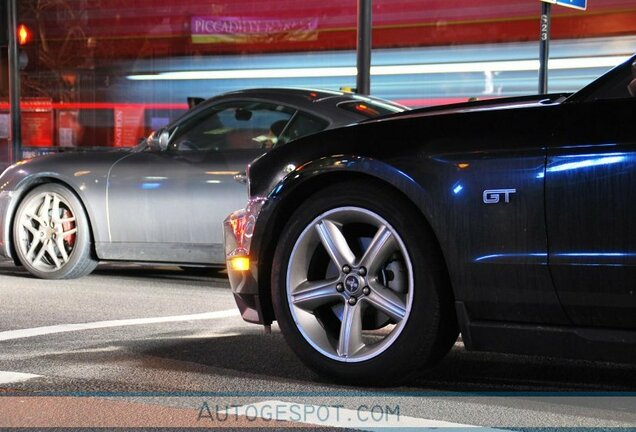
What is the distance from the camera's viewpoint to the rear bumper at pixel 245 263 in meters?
4.85

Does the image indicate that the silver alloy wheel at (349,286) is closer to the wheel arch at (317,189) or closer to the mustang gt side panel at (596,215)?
the wheel arch at (317,189)

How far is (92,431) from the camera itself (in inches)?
152

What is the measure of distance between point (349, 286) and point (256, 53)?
8.51m

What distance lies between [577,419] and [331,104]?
175 inches

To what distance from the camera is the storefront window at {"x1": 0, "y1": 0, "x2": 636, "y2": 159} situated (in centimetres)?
1070

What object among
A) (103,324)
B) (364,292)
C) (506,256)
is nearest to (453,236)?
(506,256)

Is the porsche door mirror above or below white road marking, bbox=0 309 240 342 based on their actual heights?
above

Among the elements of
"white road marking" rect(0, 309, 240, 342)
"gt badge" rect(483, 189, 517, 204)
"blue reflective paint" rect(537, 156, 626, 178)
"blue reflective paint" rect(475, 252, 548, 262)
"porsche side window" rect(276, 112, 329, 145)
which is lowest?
"white road marking" rect(0, 309, 240, 342)

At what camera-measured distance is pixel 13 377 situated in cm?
475

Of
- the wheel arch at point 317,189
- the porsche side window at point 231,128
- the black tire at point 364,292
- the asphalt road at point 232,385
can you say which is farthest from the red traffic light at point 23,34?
the black tire at point 364,292

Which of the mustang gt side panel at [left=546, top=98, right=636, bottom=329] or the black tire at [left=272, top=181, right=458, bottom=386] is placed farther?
the black tire at [left=272, top=181, right=458, bottom=386]

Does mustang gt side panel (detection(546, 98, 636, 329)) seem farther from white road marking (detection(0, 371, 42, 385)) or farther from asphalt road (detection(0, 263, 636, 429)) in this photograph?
white road marking (detection(0, 371, 42, 385))

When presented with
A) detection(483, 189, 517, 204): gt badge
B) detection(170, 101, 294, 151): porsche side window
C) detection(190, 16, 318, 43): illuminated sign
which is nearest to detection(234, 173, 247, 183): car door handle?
detection(170, 101, 294, 151): porsche side window

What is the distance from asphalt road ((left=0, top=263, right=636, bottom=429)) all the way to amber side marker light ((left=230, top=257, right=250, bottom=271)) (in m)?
0.46
